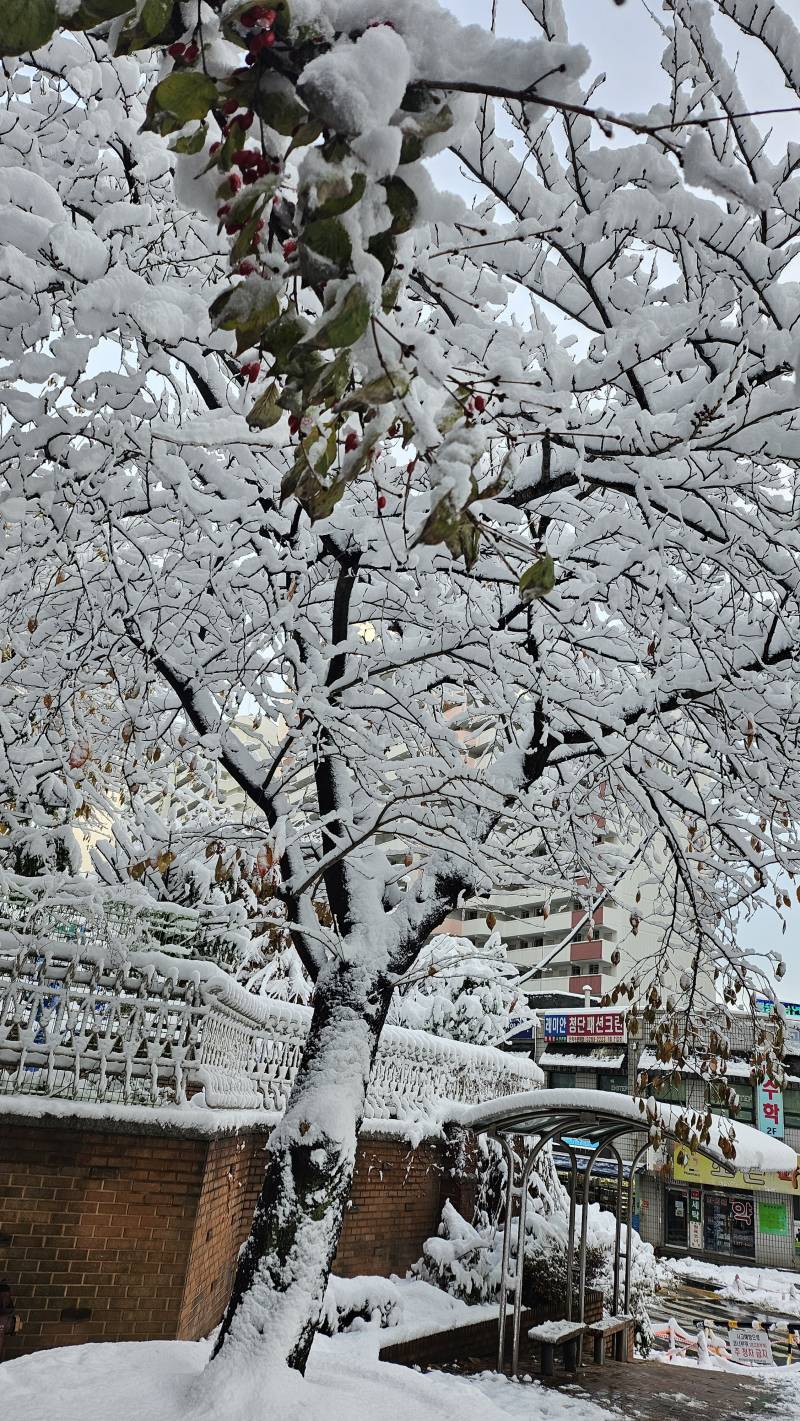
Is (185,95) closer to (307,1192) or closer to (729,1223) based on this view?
(307,1192)

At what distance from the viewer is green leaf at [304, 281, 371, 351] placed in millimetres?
1446

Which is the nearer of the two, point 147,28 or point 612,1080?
point 147,28

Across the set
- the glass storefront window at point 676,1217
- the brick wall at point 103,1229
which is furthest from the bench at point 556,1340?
the glass storefront window at point 676,1217

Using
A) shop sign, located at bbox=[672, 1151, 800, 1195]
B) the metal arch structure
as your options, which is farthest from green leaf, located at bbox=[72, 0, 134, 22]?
shop sign, located at bbox=[672, 1151, 800, 1195]

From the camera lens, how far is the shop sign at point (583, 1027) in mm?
36562

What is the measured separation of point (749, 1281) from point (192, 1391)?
85.8 ft

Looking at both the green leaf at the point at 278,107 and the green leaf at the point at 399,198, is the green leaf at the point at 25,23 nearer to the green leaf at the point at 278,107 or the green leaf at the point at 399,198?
the green leaf at the point at 278,107

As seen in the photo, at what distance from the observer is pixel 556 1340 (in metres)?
9.82

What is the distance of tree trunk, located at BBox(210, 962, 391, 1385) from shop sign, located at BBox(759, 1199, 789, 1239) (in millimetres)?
30911

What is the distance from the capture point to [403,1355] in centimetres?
929

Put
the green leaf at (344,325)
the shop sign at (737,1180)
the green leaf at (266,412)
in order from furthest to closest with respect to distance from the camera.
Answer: the shop sign at (737,1180) < the green leaf at (266,412) < the green leaf at (344,325)

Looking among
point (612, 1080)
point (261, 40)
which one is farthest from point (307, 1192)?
point (612, 1080)

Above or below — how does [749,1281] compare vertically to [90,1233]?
below

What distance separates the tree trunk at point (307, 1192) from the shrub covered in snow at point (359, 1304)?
3990 millimetres
